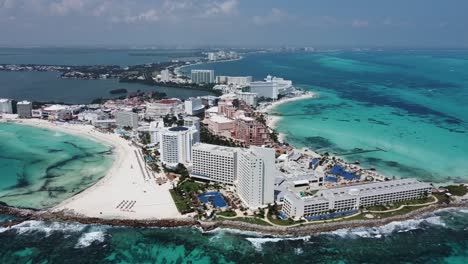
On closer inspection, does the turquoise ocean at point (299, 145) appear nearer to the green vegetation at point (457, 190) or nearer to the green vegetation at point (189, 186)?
the green vegetation at point (457, 190)

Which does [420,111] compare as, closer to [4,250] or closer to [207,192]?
[207,192]

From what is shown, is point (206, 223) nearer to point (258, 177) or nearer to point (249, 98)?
point (258, 177)

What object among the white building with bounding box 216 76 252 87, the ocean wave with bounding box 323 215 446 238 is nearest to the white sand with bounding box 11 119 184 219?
the ocean wave with bounding box 323 215 446 238

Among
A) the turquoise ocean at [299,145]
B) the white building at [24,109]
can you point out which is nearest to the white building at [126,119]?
the turquoise ocean at [299,145]

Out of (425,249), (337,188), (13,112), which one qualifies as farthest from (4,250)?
(13,112)

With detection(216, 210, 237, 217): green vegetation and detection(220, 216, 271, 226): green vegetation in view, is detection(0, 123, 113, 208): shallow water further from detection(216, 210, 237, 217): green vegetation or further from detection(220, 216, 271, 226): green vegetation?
detection(220, 216, 271, 226): green vegetation
